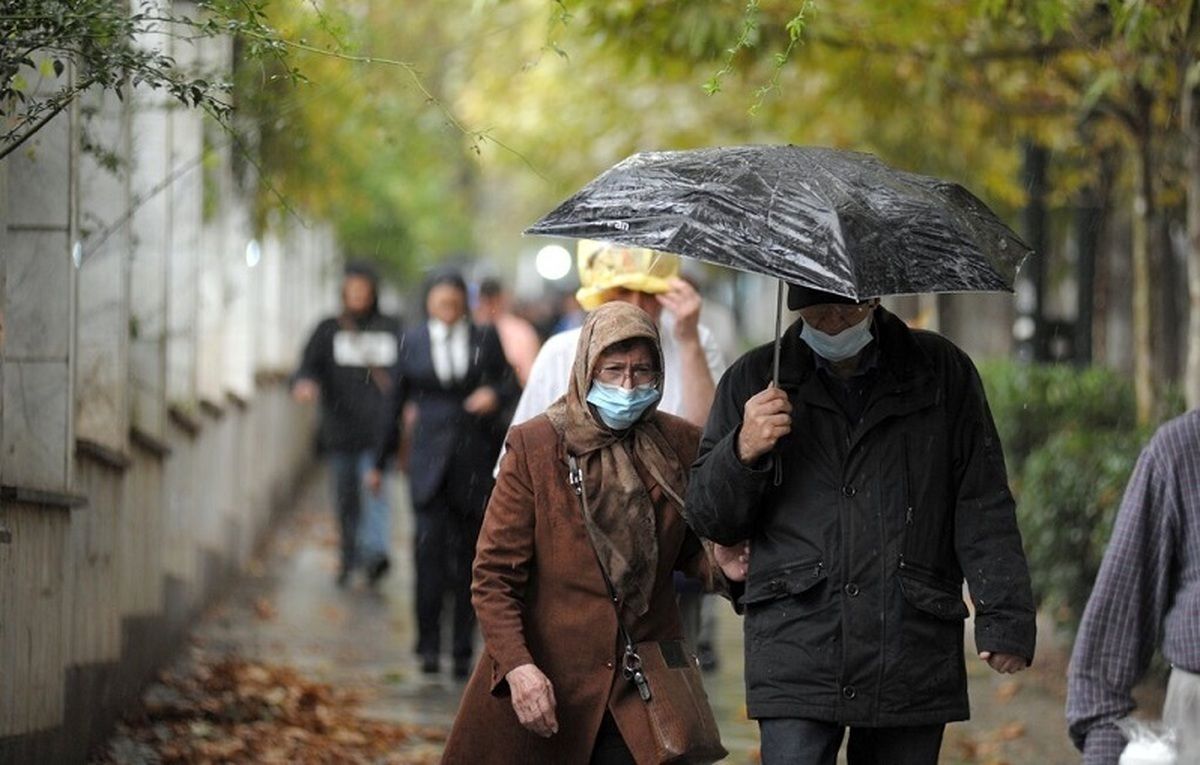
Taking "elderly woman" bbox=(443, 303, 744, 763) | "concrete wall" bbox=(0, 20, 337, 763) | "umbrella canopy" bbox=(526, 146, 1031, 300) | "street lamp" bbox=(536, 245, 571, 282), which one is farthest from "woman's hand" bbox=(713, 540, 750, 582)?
"street lamp" bbox=(536, 245, 571, 282)

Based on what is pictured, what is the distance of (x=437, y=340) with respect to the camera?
11742mm

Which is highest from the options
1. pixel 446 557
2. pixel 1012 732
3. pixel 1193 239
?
pixel 1193 239

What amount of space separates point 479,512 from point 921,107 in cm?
514

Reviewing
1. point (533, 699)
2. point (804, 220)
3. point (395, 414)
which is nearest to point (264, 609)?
point (395, 414)

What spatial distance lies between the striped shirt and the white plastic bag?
1.49 feet

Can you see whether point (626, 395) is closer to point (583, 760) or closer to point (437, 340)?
point (583, 760)

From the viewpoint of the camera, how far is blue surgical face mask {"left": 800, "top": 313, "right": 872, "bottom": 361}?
550 centimetres

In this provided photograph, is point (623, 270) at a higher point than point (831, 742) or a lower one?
higher

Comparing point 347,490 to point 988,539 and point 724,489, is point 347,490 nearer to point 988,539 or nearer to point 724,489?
point 724,489

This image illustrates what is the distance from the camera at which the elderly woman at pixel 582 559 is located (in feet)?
18.9

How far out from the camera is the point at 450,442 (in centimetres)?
1141

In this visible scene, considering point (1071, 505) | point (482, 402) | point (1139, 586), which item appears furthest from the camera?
point (1071, 505)

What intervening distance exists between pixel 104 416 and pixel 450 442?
2.28 m

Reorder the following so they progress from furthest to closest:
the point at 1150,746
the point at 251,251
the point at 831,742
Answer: the point at 251,251
the point at 831,742
the point at 1150,746
